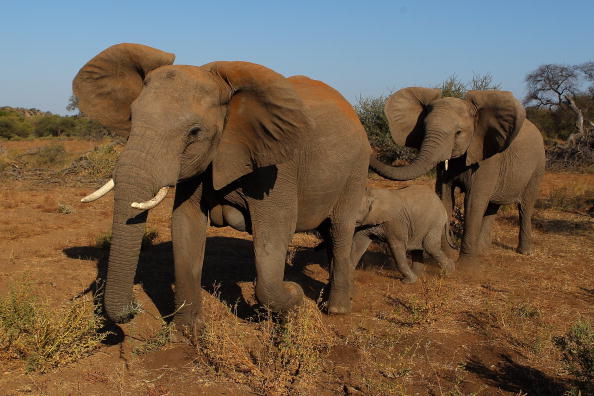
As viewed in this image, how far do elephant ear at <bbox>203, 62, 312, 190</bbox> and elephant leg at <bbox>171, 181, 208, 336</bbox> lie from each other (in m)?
0.54

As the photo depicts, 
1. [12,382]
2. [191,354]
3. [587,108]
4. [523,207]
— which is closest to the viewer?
[12,382]

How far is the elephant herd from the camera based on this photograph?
358 cm

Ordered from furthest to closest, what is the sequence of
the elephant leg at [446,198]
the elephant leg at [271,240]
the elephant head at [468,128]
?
1. the elephant leg at [446,198]
2. the elephant head at [468,128]
3. the elephant leg at [271,240]

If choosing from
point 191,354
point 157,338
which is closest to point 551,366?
point 191,354

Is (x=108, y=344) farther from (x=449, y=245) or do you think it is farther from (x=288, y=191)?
(x=449, y=245)

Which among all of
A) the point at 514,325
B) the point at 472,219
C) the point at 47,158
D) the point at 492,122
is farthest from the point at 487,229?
the point at 47,158

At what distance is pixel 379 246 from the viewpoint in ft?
29.6

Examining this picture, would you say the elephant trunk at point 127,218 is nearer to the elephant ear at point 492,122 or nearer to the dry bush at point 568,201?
the elephant ear at point 492,122

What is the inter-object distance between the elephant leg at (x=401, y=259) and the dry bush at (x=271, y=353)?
7.67ft

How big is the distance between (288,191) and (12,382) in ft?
7.65

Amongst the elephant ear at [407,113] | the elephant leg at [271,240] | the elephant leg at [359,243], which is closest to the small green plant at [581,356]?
the elephant leg at [271,240]

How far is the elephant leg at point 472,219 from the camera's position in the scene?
738 centimetres

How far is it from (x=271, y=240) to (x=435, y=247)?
3448 mm

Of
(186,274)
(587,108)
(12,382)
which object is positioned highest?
(587,108)
